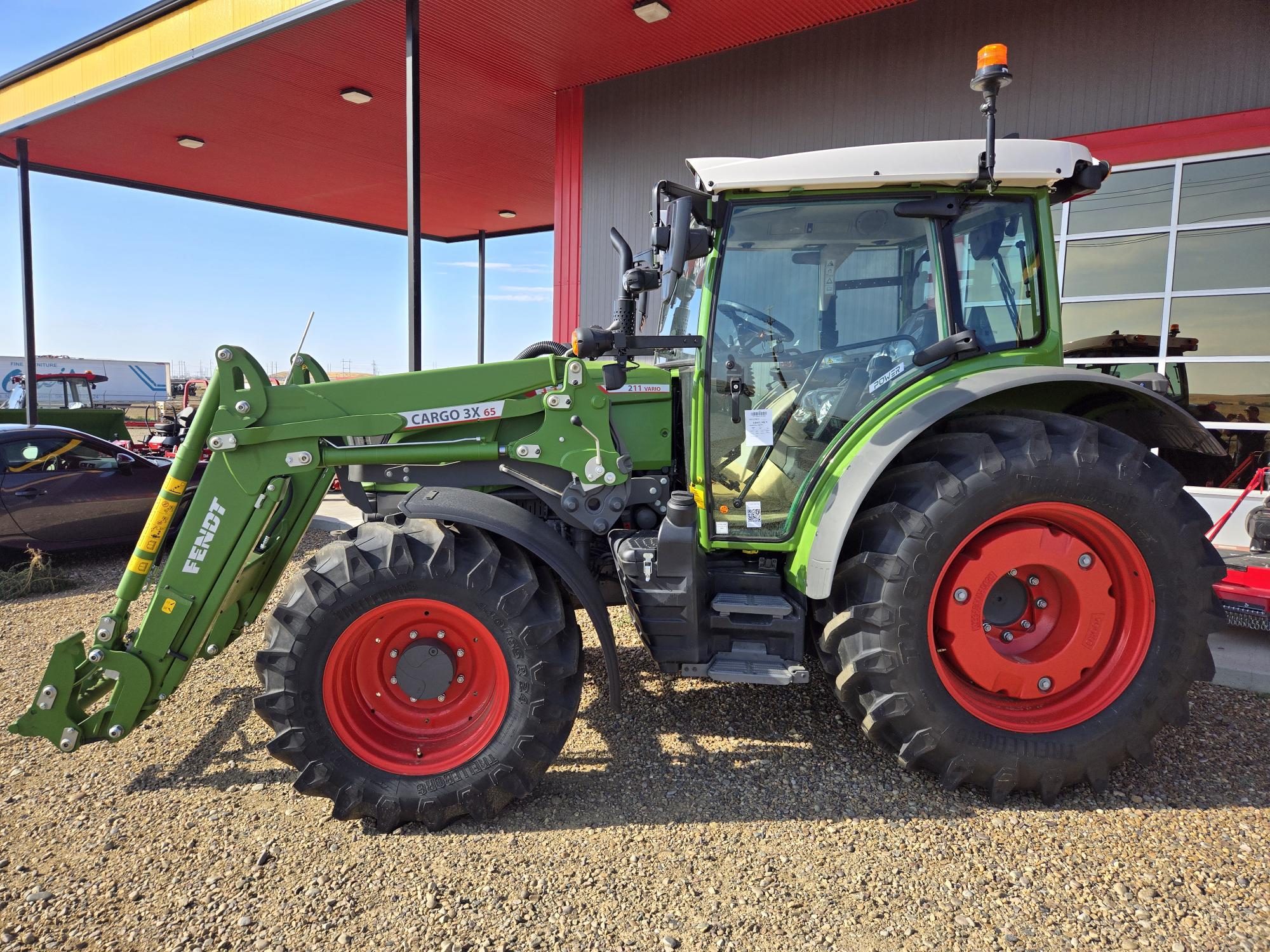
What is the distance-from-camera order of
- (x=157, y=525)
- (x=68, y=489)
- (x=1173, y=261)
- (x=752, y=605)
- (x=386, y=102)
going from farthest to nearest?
(x=386, y=102) < (x=68, y=489) < (x=1173, y=261) < (x=752, y=605) < (x=157, y=525)

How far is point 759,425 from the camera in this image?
2.83 meters

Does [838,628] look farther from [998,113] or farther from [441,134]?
[441,134]

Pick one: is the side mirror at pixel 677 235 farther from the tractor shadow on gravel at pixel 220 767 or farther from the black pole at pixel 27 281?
the black pole at pixel 27 281

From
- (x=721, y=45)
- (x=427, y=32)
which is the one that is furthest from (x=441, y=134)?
(x=721, y=45)

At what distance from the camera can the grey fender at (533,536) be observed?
2568 millimetres

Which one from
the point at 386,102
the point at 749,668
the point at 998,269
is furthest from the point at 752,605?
the point at 386,102

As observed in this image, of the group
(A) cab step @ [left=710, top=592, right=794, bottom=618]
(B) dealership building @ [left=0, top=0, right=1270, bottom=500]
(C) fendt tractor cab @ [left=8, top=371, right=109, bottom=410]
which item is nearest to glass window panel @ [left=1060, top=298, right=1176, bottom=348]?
(B) dealership building @ [left=0, top=0, right=1270, bottom=500]

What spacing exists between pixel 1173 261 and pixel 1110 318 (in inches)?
22.8

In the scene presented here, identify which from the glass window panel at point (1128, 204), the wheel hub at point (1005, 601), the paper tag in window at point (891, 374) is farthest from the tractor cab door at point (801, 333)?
the glass window panel at point (1128, 204)

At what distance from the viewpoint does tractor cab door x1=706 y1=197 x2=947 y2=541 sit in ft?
9.09

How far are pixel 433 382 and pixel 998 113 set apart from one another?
18.1 ft

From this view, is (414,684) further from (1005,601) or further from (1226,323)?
(1226,323)

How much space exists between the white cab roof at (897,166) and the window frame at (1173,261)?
123 inches

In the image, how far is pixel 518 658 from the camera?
252cm
